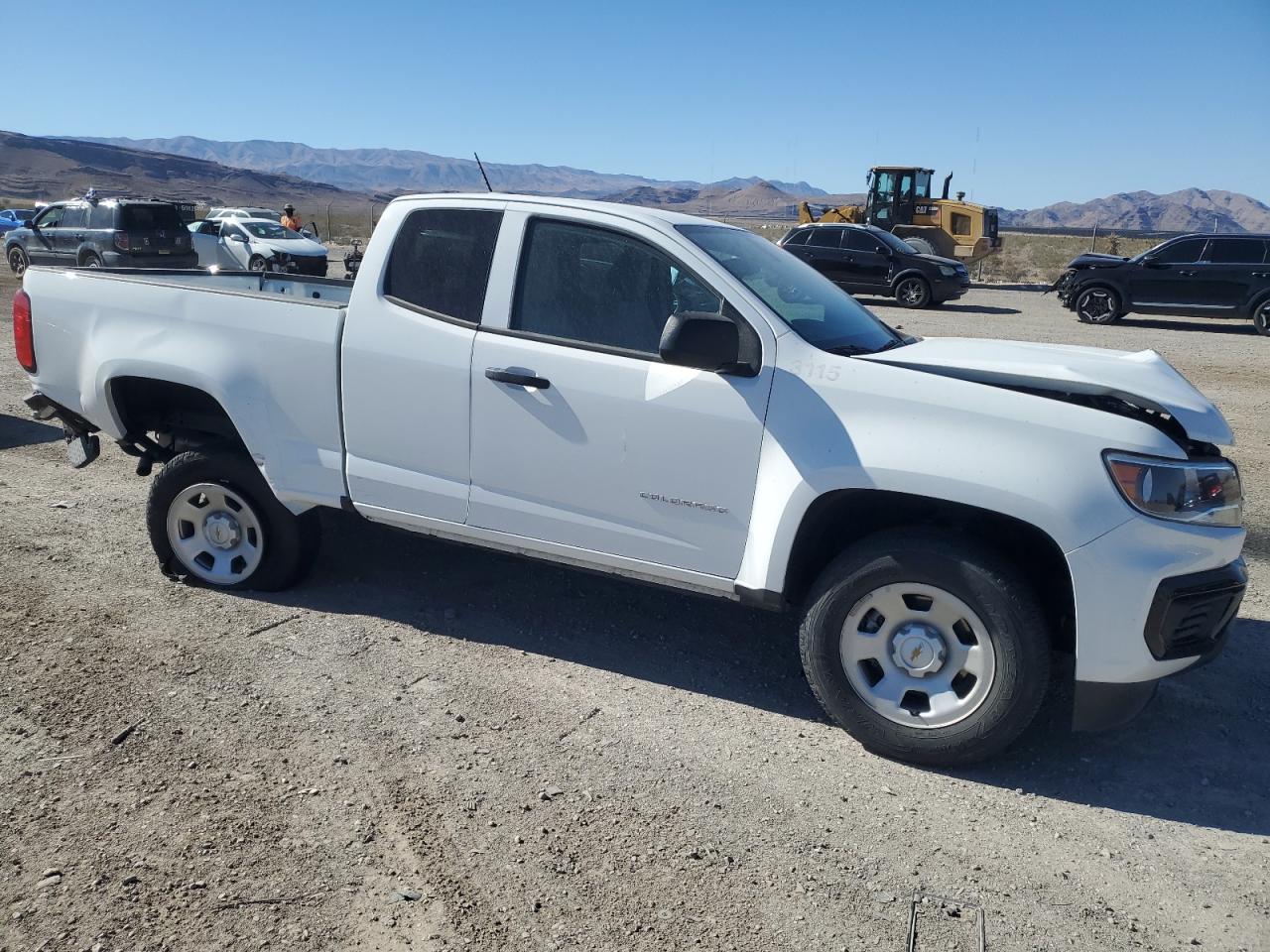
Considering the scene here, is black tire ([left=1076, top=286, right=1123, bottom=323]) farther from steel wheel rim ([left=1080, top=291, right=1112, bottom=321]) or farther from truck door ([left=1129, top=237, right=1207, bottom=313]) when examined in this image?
truck door ([left=1129, top=237, right=1207, bottom=313])

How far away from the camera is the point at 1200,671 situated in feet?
14.8

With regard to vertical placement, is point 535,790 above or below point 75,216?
below

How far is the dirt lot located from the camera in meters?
2.83

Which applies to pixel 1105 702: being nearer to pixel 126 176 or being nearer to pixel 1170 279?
pixel 1170 279

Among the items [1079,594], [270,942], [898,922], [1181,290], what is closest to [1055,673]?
[1079,594]

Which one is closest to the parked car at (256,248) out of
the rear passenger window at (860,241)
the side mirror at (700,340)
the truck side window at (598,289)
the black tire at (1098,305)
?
the rear passenger window at (860,241)

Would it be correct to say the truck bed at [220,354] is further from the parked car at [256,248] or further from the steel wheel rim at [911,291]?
the steel wheel rim at [911,291]

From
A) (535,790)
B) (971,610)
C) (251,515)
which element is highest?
(971,610)

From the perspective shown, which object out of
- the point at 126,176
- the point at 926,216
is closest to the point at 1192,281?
the point at 926,216

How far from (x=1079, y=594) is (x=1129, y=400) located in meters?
0.73

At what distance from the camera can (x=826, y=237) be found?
2227cm

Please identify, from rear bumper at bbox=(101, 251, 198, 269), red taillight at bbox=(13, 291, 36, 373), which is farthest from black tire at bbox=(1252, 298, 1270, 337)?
rear bumper at bbox=(101, 251, 198, 269)

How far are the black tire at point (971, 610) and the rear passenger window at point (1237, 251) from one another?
18.0m

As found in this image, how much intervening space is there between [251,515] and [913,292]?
19.0 meters
